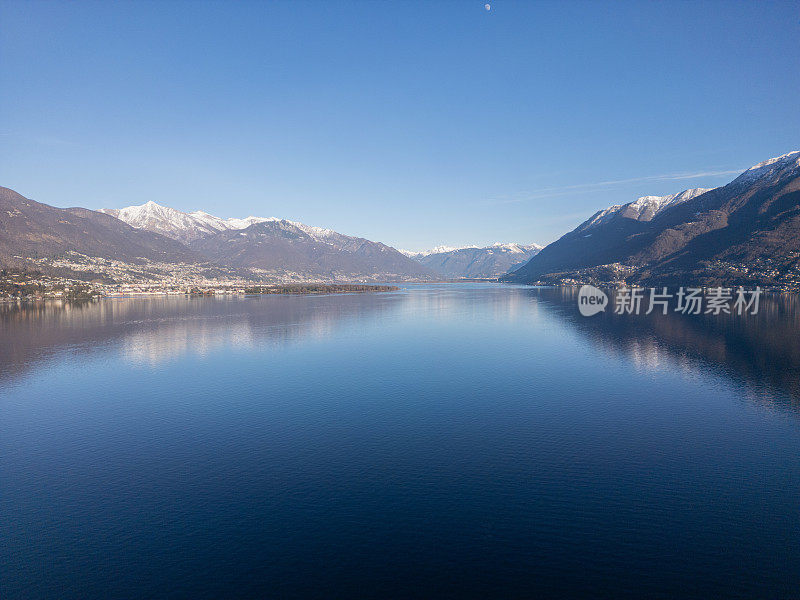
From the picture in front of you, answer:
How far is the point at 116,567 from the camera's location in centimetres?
1998

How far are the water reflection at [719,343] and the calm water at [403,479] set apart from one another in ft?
3.33

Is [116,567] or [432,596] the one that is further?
[116,567]

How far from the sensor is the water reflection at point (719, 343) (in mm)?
53281

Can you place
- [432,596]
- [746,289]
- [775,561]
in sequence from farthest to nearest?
[746,289]
[775,561]
[432,596]

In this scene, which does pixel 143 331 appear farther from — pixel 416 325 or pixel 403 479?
pixel 403 479

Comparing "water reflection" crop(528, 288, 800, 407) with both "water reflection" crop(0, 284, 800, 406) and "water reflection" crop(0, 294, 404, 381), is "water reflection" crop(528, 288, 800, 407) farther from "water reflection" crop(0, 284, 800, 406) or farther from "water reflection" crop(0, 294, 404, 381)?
"water reflection" crop(0, 294, 404, 381)

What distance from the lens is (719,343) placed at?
7512 cm

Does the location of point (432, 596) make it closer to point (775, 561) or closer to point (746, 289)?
point (775, 561)

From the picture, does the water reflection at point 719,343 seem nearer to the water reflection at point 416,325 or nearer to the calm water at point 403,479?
the water reflection at point 416,325

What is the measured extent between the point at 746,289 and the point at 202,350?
224 meters

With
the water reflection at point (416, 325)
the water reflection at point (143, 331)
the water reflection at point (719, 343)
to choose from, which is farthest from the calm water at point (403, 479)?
the water reflection at point (143, 331)

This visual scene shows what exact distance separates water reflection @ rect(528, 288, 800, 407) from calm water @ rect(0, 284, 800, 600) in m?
1.02

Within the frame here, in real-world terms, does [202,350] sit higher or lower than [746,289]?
lower

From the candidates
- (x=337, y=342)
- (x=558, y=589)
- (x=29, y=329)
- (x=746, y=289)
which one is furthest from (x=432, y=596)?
(x=746, y=289)
